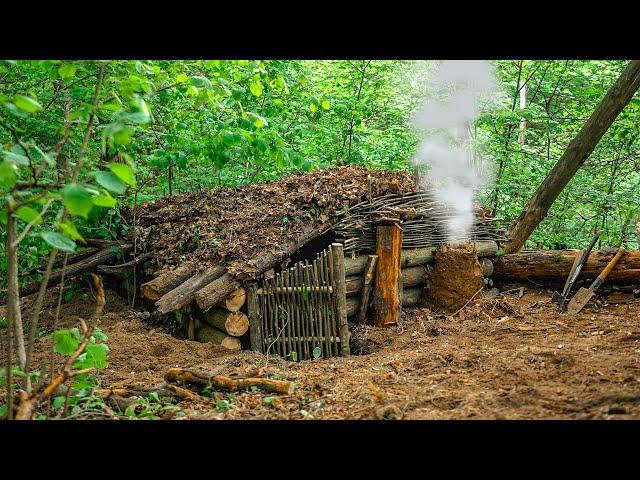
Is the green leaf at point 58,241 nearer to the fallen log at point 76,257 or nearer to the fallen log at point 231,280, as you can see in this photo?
the fallen log at point 231,280

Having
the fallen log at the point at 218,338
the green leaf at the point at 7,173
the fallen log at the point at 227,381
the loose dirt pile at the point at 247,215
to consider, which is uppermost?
the loose dirt pile at the point at 247,215

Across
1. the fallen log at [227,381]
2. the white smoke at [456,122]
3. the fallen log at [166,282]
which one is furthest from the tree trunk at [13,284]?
the white smoke at [456,122]

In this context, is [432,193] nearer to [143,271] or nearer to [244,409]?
[143,271]

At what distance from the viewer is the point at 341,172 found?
8531mm

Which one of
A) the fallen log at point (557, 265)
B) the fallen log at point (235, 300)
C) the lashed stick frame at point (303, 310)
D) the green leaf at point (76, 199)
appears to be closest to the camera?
the green leaf at point (76, 199)

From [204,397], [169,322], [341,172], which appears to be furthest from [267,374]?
[341,172]

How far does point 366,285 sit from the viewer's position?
24.5 feet

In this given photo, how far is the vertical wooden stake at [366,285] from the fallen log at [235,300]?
5.31 ft

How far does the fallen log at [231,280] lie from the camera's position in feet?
20.6

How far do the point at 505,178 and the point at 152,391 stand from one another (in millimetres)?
8526

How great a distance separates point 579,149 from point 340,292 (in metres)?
4.19

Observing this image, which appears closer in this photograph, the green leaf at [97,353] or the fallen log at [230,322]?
the green leaf at [97,353]

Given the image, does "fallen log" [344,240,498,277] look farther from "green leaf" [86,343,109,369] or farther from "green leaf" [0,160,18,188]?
"green leaf" [0,160,18,188]

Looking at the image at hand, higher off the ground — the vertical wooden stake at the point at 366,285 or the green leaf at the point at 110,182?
the green leaf at the point at 110,182
